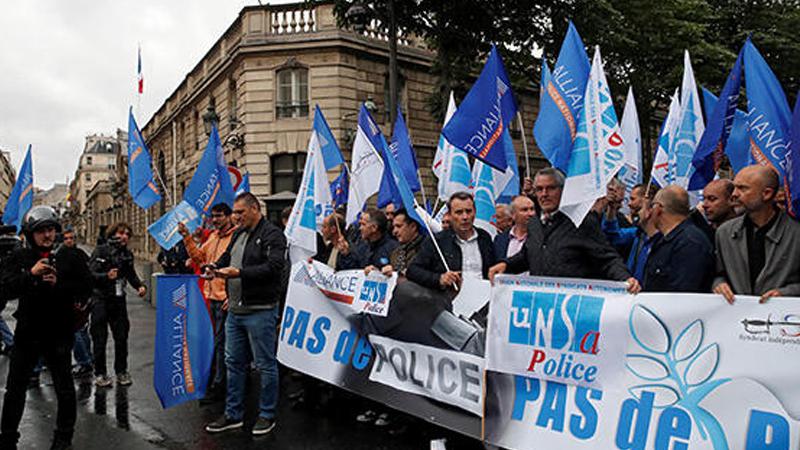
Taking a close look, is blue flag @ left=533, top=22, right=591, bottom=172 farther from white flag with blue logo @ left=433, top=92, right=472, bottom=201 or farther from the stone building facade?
the stone building facade

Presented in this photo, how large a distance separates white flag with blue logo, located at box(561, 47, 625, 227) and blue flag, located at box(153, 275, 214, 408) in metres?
3.42

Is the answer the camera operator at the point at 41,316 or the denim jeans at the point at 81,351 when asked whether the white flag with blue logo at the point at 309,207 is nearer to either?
the camera operator at the point at 41,316

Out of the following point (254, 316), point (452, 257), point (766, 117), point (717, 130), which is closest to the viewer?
point (452, 257)

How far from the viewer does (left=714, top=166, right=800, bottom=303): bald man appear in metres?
3.58

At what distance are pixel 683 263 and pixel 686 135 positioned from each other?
11.7 feet

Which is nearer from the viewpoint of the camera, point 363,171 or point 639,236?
point 639,236

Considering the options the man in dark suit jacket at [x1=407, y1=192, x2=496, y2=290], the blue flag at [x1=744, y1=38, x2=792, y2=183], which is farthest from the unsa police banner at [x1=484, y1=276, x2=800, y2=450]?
the blue flag at [x1=744, y1=38, x2=792, y2=183]

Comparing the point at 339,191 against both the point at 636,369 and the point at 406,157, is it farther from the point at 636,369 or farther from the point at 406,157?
the point at 636,369

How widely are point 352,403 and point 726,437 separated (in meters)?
3.76

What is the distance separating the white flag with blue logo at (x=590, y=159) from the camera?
4.01 m

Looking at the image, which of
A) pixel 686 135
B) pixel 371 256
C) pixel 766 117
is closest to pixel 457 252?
pixel 371 256

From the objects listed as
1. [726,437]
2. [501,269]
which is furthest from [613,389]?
[501,269]

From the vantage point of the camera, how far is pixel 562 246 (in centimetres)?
424

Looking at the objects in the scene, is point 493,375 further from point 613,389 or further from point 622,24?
point 622,24
